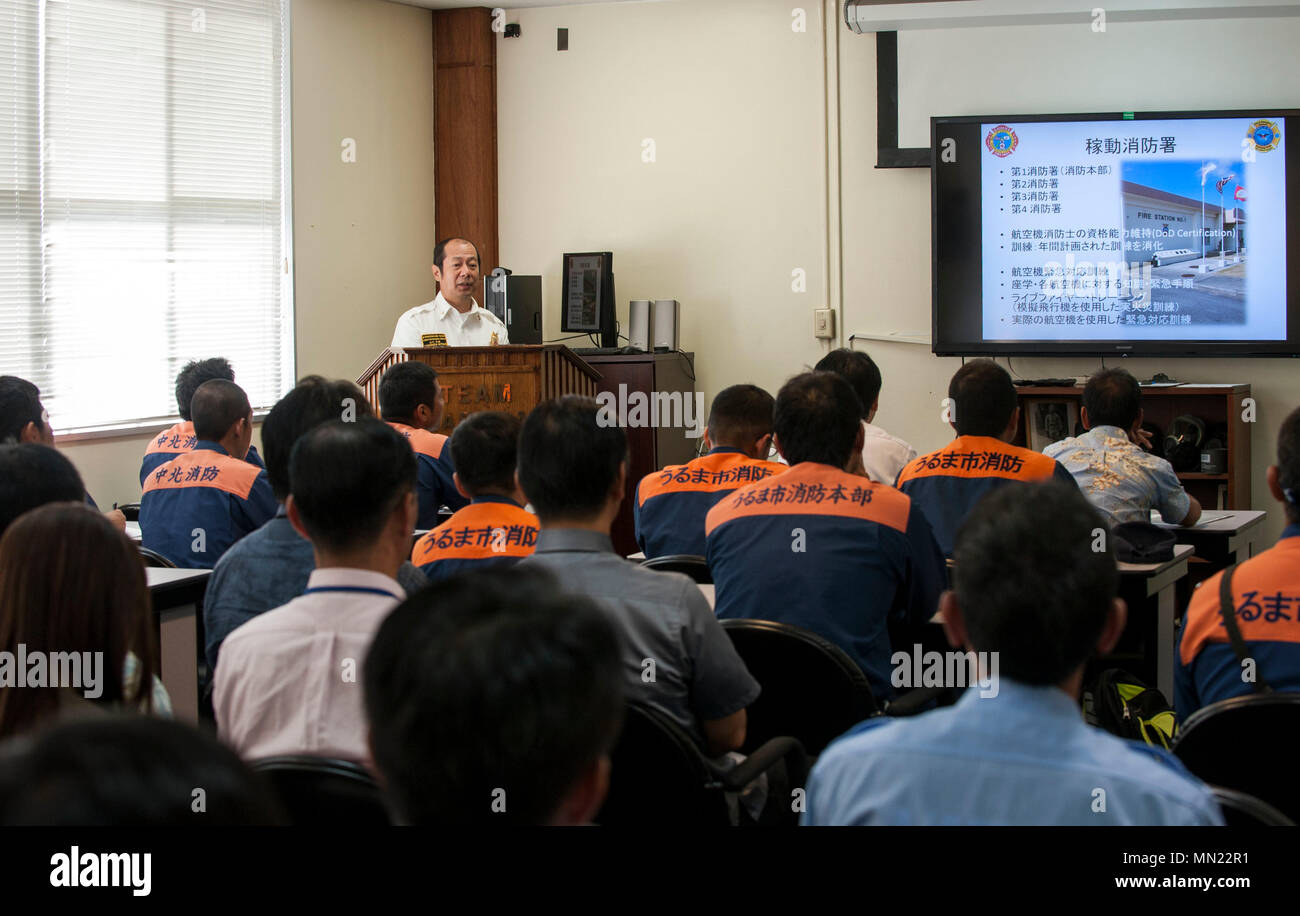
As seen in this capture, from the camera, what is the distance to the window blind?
5336mm

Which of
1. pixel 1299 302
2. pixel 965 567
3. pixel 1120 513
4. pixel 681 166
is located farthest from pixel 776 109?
pixel 965 567

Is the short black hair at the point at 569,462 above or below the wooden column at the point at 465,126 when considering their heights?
below

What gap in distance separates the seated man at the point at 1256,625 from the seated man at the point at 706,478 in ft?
4.76

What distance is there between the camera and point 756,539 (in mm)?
2609

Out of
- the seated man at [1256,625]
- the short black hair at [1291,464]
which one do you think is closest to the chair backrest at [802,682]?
the seated man at [1256,625]

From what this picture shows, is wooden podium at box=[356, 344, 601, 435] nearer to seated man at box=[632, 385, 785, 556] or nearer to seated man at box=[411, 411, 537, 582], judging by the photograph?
seated man at box=[632, 385, 785, 556]

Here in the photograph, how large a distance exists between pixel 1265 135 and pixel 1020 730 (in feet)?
18.6

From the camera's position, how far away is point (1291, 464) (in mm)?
2109

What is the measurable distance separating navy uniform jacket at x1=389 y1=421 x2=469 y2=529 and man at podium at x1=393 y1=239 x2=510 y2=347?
2449 millimetres

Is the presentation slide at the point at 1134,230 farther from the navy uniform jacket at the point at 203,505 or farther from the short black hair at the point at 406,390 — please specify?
the navy uniform jacket at the point at 203,505

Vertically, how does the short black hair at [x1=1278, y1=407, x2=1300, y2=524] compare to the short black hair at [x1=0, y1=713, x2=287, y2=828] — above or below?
above

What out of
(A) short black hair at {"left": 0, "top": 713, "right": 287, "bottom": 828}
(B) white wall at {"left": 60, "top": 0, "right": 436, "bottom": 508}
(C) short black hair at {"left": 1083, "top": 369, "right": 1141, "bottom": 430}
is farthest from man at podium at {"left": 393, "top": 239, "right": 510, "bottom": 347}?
(A) short black hair at {"left": 0, "top": 713, "right": 287, "bottom": 828}

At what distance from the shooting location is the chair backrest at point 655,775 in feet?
5.70
